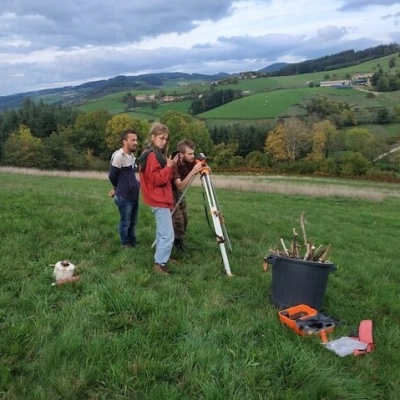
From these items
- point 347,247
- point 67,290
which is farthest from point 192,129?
point 67,290

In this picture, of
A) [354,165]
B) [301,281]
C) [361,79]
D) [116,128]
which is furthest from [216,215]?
[361,79]

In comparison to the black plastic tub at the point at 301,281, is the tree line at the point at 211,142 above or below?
below

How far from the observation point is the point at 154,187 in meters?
6.40

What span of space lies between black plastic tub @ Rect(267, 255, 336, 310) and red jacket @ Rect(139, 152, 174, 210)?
1920mm

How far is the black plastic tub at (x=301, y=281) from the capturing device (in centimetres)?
548

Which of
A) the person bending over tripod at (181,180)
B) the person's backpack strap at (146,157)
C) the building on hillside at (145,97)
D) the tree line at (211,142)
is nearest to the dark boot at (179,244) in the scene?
the person bending over tripod at (181,180)

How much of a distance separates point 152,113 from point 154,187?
115296 millimetres

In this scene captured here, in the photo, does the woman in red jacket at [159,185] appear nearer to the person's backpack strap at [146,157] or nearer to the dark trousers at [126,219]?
the person's backpack strap at [146,157]

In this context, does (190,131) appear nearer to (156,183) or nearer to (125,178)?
(125,178)

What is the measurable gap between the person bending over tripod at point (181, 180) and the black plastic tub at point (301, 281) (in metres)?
2.11

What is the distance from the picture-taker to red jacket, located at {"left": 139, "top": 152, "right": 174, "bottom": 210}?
20.5 ft

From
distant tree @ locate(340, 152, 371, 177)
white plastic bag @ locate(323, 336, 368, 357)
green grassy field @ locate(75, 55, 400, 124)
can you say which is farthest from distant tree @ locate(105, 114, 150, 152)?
white plastic bag @ locate(323, 336, 368, 357)

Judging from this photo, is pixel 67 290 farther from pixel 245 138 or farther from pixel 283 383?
pixel 245 138

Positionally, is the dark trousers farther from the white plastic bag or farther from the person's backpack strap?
the white plastic bag
